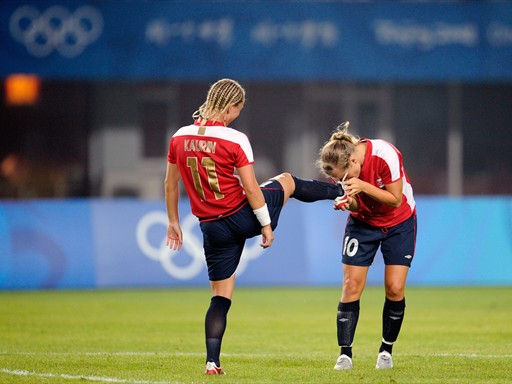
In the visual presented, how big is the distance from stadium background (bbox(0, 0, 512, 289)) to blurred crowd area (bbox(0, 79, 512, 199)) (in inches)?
1.1

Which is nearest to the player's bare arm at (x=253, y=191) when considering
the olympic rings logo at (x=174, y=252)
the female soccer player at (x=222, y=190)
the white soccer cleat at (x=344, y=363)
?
the female soccer player at (x=222, y=190)

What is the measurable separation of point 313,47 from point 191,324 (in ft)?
30.5

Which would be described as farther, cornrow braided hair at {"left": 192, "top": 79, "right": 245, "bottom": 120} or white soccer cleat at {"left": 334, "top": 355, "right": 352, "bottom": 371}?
white soccer cleat at {"left": 334, "top": 355, "right": 352, "bottom": 371}

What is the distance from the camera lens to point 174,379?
8.38 m

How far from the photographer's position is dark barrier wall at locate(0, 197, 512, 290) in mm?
18062

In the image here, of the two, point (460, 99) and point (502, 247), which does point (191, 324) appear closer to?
point (502, 247)

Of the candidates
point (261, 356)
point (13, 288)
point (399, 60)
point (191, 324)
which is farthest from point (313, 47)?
point (261, 356)

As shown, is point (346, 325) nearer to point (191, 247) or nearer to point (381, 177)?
point (381, 177)

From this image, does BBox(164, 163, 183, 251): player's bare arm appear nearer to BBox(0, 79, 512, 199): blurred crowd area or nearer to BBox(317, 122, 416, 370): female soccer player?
BBox(317, 122, 416, 370): female soccer player

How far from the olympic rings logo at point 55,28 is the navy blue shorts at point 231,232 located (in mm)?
12813

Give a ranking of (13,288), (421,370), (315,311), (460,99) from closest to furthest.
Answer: (421,370), (315,311), (13,288), (460,99)

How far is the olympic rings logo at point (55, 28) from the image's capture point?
20.6 m

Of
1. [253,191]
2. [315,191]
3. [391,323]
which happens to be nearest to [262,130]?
[391,323]

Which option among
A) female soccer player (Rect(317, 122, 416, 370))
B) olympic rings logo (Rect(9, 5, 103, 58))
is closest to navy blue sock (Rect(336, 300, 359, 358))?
female soccer player (Rect(317, 122, 416, 370))
